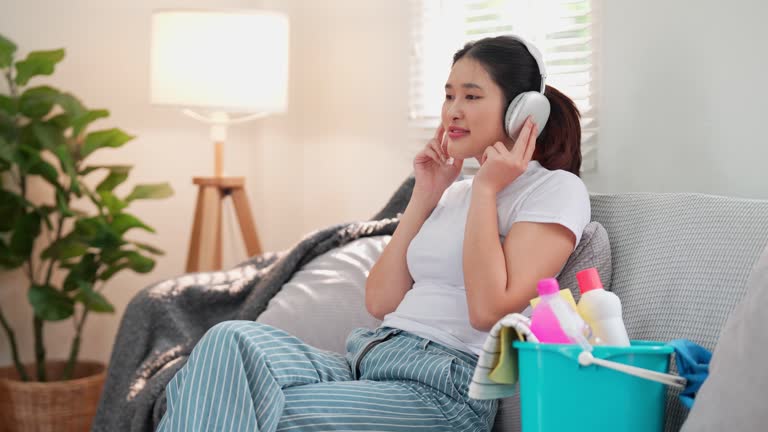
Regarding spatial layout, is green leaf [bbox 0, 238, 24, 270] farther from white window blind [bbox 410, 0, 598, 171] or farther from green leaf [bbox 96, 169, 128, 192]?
white window blind [bbox 410, 0, 598, 171]

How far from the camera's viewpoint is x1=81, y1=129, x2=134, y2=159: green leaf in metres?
3.06

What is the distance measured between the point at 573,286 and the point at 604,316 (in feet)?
1.55

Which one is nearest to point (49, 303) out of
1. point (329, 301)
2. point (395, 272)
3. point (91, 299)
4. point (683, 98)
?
point (91, 299)

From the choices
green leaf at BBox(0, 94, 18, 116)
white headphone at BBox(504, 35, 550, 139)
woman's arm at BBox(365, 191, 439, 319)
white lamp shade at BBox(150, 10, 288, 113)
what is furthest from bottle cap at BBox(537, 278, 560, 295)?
green leaf at BBox(0, 94, 18, 116)

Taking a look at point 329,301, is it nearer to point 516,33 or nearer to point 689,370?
point 516,33

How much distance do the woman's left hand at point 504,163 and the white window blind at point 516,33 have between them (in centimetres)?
70

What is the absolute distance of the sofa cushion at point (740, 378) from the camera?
3.44 ft

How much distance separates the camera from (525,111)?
170 cm

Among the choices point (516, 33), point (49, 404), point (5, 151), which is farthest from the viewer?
point (49, 404)

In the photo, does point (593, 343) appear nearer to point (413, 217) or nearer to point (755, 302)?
point (755, 302)

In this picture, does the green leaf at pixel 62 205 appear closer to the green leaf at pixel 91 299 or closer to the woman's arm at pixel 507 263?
the green leaf at pixel 91 299

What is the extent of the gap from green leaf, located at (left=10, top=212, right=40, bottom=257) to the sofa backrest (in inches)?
82.1

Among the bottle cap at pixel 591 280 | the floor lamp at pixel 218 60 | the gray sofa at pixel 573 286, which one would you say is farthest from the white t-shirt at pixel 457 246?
the floor lamp at pixel 218 60

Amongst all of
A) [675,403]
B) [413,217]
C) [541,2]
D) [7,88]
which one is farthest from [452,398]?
[7,88]
